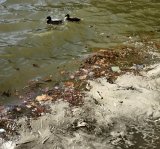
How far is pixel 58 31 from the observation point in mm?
9633

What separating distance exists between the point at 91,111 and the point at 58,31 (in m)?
4.16

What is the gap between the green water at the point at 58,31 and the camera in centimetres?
787

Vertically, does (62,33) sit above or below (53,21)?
below

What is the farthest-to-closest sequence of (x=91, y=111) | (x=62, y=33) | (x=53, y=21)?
(x=53, y=21) → (x=62, y=33) → (x=91, y=111)

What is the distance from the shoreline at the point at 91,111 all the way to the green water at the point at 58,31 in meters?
0.70

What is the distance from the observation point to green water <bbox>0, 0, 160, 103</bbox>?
7871 mm

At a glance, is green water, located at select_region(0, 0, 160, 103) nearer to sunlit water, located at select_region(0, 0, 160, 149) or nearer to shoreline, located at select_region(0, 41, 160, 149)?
sunlit water, located at select_region(0, 0, 160, 149)

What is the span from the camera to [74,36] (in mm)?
9492

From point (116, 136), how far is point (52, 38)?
452 centimetres

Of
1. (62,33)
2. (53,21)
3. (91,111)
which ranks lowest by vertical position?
(91,111)

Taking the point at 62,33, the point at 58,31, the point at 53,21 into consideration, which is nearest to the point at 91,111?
the point at 62,33

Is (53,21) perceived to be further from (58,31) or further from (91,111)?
(91,111)

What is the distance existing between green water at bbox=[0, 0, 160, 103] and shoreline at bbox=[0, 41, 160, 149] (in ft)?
2.31

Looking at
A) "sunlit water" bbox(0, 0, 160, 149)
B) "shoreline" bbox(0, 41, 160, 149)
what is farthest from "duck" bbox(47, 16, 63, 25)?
"shoreline" bbox(0, 41, 160, 149)
